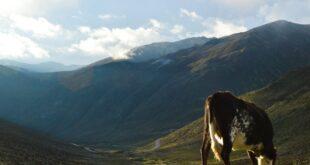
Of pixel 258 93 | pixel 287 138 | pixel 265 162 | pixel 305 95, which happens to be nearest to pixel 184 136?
pixel 258 93

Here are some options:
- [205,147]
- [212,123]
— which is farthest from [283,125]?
[212,123]

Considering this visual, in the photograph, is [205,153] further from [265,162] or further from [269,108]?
[269,108]

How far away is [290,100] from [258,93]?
85.6 feet

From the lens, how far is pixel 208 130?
11.4 metres

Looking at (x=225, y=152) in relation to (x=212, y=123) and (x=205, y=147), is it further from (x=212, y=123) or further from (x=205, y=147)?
(x=212, y=123)

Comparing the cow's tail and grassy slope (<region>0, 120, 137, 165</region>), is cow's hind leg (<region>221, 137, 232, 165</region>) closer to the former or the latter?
the cow's tail

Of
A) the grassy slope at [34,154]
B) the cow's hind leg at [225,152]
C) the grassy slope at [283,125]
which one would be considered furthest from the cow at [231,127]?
the grassy slope at [283,125]

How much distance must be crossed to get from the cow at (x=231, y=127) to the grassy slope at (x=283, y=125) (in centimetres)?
7750

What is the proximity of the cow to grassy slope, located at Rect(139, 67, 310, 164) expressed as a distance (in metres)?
77.5

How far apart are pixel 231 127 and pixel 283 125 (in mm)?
124661

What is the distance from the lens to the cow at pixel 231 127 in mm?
10922

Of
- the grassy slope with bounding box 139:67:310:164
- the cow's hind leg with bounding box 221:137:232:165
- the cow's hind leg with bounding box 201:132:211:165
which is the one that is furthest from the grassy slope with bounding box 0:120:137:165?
the cow's hind leg with bounding box 221:137:232:165

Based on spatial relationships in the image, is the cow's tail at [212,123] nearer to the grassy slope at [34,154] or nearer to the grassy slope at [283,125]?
the grassy slope at [34,154]

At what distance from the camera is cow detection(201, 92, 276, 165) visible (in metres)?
10.9
